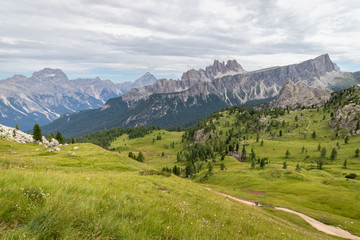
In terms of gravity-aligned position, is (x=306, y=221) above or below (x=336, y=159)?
above

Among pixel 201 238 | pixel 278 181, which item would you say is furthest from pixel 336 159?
pixel 201 238

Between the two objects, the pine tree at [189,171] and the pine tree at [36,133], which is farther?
the pine tree at [189,171]

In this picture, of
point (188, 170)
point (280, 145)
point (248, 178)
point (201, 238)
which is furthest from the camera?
point (280, 145)

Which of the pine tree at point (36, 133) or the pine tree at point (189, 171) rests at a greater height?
the pine tree at point (36, 133)

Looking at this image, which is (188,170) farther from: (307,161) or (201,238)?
(201,238)

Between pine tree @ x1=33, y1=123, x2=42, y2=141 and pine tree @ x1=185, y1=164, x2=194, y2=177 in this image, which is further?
pine tree @ x1=185, y1=164, x2=194, y2=177

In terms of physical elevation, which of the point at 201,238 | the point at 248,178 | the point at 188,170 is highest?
the point at 201,238

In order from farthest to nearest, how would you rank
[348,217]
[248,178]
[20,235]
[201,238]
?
[248,178] < [348,217] < [201,238] < [20,235]

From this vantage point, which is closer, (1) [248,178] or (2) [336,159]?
(1) [248,178]

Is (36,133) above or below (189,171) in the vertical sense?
above

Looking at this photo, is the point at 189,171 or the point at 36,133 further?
the point at 189,171

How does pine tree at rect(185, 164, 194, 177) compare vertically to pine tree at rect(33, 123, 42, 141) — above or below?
below

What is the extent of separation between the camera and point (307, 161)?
14938cm

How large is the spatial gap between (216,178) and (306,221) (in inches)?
2376
